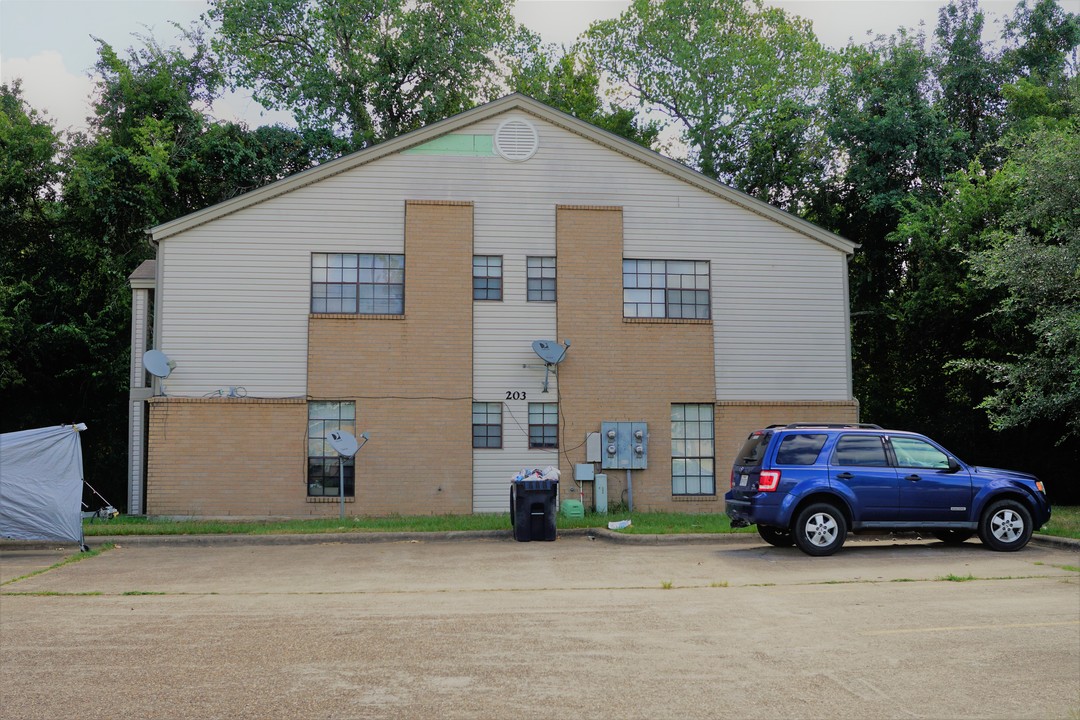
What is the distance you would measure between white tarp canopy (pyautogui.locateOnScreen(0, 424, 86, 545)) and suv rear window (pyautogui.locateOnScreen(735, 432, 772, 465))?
10.0m

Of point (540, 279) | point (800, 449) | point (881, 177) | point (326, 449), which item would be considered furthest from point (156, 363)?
point (881, 177)

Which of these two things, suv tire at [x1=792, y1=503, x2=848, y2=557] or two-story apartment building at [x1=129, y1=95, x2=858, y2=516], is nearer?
suv tire at [x1=792, y1=503, x2=848, y2=557]

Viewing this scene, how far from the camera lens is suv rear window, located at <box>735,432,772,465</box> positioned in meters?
14.3

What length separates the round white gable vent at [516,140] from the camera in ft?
74.0

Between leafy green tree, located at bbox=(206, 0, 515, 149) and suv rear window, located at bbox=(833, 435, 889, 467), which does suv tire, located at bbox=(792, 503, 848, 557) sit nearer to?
suv rear window, located at bbox=(833, 435, 889, 467)

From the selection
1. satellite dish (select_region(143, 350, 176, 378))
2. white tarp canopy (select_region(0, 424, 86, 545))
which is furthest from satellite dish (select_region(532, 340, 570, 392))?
white tarp canopy (select_region(0, 424, 86, 545))

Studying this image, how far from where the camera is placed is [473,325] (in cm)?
2194

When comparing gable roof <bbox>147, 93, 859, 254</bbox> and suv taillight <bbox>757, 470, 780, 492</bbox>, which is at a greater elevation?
gable roof <bbox>147, 93, 859, 254</bbox>

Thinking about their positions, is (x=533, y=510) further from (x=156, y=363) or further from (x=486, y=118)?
(x=486, y=118)

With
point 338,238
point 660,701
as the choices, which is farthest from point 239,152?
point 660,701

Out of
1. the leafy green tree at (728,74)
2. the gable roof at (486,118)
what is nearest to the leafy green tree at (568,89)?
the leafy green tree at (728,74)

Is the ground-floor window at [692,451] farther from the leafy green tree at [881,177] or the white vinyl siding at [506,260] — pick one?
the leafy green tree at [881,177]

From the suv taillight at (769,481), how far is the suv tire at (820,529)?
0.53 m

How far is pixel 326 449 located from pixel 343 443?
5.13 feet
